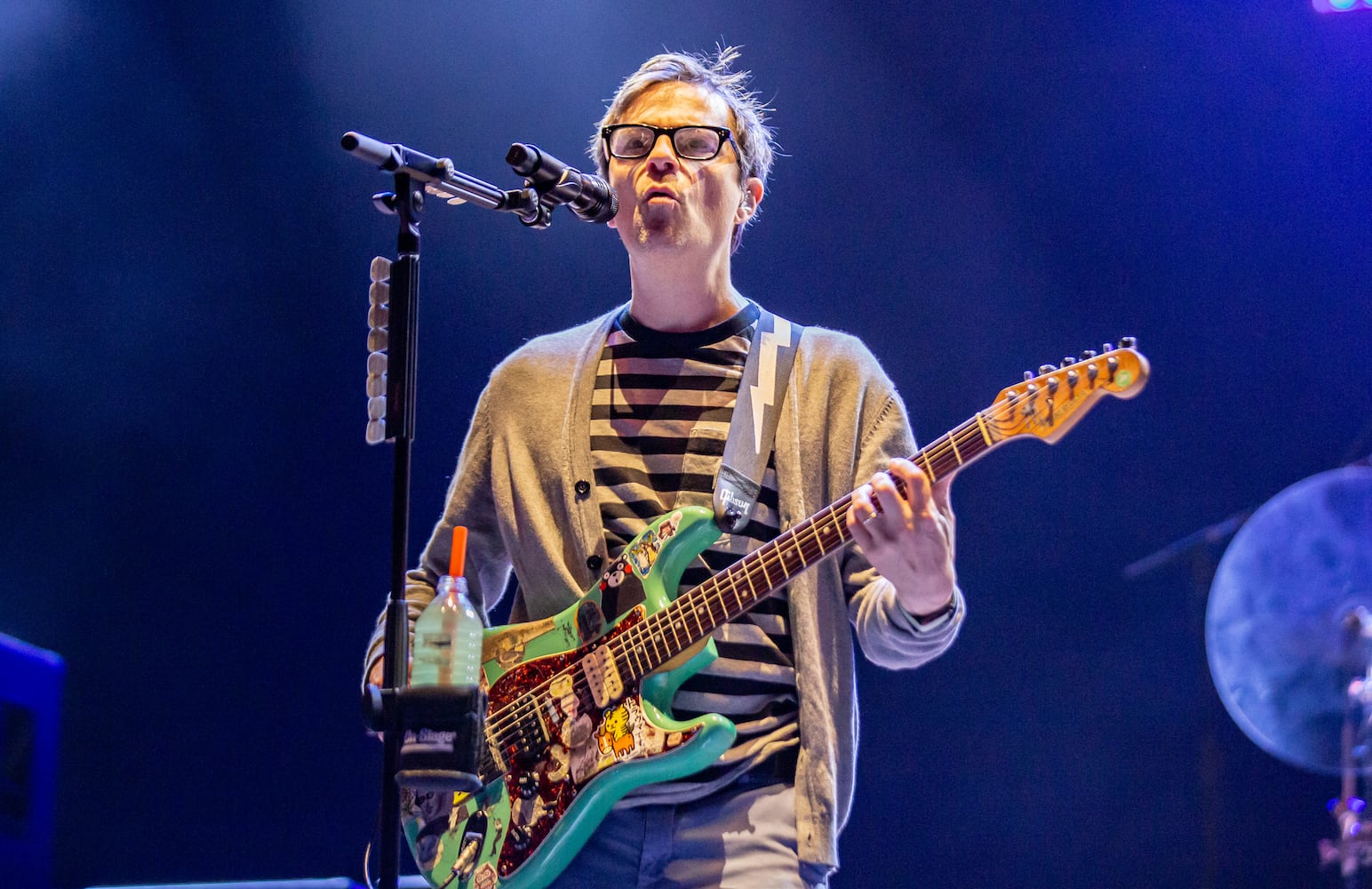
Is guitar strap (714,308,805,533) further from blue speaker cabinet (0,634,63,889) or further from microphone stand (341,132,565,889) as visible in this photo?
blue speaker cabinet (0,634,63,889)

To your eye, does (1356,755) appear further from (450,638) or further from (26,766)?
(26,766)

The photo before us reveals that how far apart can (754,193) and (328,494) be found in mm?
2321

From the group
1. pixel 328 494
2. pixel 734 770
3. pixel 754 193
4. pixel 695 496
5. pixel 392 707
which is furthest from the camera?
pixel 328 494

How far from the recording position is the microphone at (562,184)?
2018 millimetres

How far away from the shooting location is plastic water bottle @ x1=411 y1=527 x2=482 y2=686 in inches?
75.7

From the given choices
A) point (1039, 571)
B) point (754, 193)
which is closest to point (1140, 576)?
point (1039, 571)

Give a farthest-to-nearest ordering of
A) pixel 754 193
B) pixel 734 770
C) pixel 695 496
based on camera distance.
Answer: pixel 754 193 → pixel 695 496 → pixel 734 770

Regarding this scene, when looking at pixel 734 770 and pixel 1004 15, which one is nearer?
pixel 734 770

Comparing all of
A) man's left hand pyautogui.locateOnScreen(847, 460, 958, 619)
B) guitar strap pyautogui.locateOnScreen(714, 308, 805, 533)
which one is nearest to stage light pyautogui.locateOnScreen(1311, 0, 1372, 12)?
guitar strap pyautogui.locateOnScreen(714, 308, 805, 533)

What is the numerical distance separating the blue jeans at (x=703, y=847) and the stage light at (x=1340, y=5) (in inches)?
158

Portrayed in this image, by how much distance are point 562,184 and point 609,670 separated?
889mm

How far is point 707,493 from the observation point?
8.21 feet

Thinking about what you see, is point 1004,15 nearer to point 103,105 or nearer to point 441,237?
point 441,237

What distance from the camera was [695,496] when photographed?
8.20 feet
